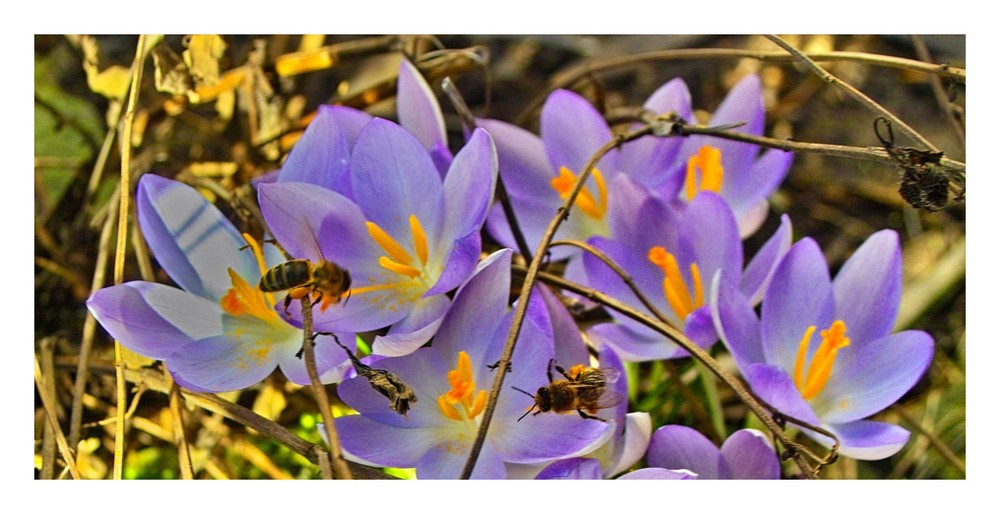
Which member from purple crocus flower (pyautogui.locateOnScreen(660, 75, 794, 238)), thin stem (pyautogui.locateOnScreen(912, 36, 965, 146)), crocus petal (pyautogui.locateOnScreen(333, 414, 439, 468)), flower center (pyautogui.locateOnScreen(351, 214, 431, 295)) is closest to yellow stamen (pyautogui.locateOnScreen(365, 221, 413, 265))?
flower center (pyautogui.locateOnScreen(351, 214, 431, 295))

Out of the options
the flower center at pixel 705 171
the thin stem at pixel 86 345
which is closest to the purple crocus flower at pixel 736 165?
the flower center at pixel 705 171

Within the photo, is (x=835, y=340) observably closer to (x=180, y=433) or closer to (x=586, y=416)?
(x=586, y=416)

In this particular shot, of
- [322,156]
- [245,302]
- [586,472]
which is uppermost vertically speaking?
[322,156]

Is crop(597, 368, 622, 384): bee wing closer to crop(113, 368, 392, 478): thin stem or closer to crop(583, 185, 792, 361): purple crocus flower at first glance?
crop(583, 185, 792, 361): purple crocus flower

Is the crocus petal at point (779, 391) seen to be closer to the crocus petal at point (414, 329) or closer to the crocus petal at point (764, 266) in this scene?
the crocus petal at point (764, 266)

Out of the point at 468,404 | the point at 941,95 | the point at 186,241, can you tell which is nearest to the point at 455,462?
the point at 468,404

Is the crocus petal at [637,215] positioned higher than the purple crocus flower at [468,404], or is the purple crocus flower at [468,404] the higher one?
the crocus petal at [637,215]
